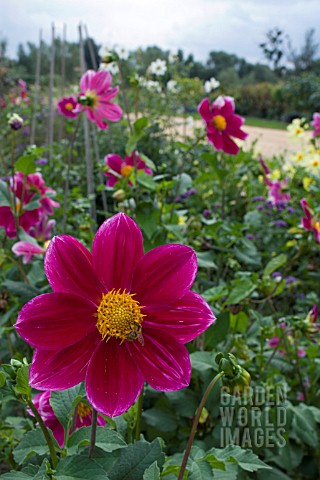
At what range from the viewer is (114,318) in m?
0.55

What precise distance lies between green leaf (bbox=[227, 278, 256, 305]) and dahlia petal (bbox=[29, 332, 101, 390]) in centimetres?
62

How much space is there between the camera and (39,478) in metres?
0.55

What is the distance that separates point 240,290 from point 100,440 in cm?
60

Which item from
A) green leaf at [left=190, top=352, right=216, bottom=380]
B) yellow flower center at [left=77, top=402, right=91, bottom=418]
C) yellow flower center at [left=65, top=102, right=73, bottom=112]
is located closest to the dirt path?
yellow flower center at [left=65, top=102, right=73, bottom=112]

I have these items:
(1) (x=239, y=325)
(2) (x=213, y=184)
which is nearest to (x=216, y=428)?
(1) (x=239, y=325)

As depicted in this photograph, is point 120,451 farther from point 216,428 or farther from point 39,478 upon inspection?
point 216,428

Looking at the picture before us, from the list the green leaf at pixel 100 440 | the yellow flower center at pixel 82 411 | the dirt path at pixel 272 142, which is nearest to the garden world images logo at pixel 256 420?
the yellow flower center at pixel 82 411

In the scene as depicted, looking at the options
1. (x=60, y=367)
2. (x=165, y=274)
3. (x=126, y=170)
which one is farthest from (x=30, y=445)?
(x=126, y=170)

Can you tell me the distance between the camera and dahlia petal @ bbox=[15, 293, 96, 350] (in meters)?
→ 0.54

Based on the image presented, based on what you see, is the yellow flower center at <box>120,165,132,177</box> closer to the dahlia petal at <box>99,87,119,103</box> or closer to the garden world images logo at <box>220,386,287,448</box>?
the dahlia petal at <box>99,87,119,103</box>

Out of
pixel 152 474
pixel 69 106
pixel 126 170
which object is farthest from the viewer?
pixel 69 106

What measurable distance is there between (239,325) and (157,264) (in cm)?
73

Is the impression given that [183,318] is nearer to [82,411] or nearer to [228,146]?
[82,411]

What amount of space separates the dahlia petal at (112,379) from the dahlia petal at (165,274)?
0.19ft
